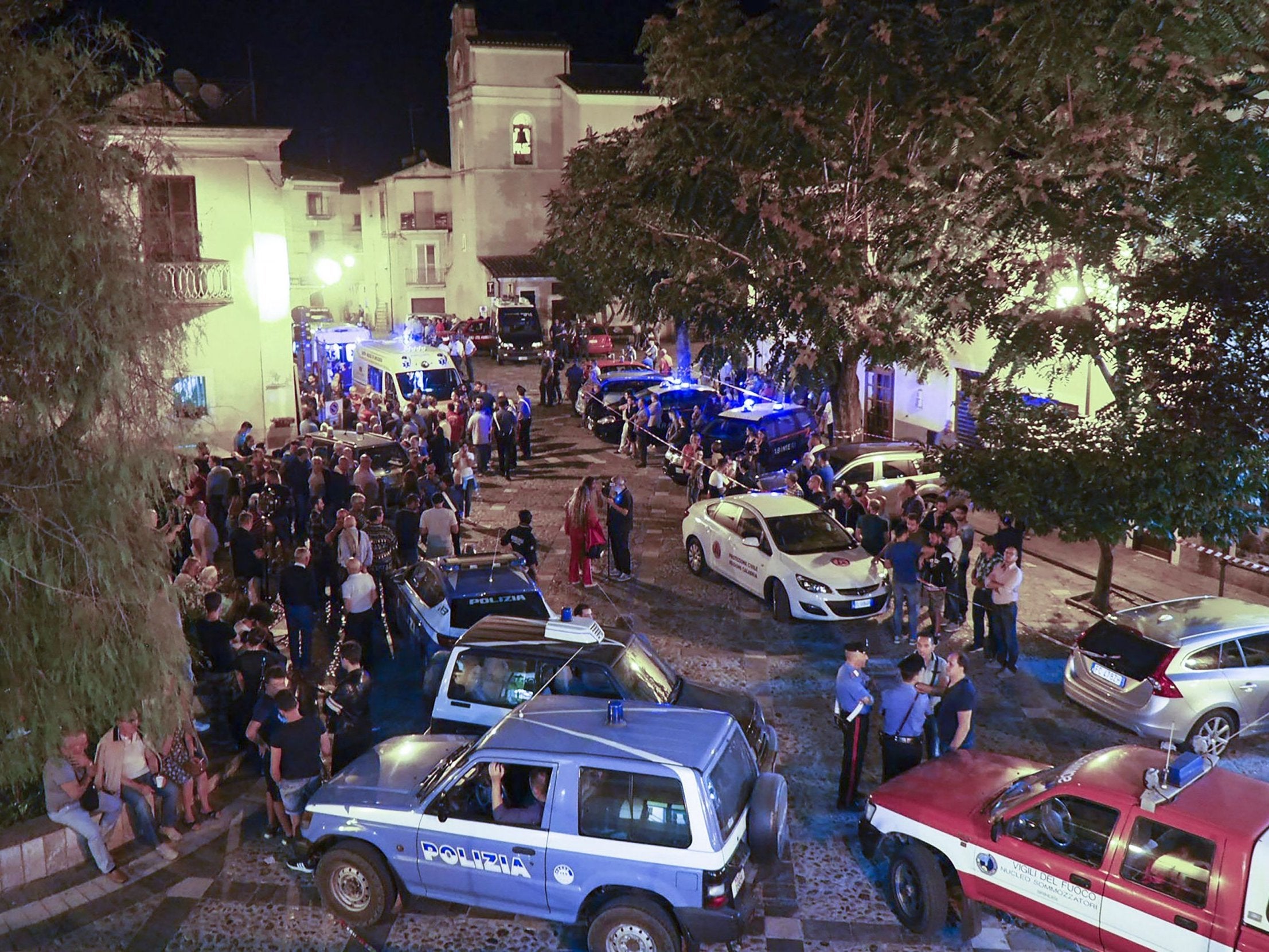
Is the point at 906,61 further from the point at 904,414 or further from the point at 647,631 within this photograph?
the point at 647,631

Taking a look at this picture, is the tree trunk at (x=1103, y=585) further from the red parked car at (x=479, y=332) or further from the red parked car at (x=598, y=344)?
the red parked car at (x=479, y=332)

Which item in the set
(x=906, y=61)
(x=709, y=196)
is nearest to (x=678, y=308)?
(x=709, y=196)

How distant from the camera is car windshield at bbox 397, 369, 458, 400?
27016mm

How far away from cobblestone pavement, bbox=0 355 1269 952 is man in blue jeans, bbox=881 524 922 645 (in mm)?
318

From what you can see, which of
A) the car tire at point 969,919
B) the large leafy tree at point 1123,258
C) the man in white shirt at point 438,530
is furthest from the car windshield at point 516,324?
the car tire at point 969,919

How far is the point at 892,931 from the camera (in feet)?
26.3

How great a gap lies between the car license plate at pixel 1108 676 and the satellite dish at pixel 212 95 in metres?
20.6

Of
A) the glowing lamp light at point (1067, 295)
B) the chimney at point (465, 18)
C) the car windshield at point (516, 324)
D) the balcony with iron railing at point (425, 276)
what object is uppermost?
the chimney at point (465, 18)

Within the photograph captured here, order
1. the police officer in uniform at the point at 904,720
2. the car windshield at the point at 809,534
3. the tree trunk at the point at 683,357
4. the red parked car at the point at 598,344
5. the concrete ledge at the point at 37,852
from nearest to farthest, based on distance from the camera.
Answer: the concrete ledge at the point at 37,852 → the police officer in uniform at the point at 904,720 → the car windshield at the point at 809,534 → the tree trunk at the point at 683,357 → the red parked car at the point at 598,344

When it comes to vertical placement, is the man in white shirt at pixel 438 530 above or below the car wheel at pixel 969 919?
above

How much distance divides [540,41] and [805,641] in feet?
149

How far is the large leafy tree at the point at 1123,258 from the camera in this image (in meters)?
13.0

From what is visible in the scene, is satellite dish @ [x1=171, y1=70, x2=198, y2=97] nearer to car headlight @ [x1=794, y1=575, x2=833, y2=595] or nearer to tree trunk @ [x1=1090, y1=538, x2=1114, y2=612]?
car headlight @ [x1=794, y1=575, x2=833, y2=595]

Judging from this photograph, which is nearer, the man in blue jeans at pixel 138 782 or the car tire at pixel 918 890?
the car tire at pixel 918 890
